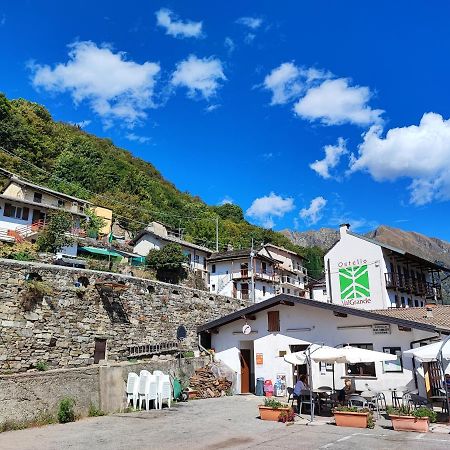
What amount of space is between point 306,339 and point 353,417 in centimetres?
679

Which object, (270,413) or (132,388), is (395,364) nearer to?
(270,413)

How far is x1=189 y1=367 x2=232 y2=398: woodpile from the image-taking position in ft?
62.3

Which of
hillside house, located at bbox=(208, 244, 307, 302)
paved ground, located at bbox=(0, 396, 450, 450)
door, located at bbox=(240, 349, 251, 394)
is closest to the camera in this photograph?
paved ground, located at bbox=(0, 396, 450, 450)

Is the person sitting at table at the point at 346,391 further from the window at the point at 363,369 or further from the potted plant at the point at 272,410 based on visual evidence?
the potted plant at the point at 272,410

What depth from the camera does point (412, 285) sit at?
34.8 meters

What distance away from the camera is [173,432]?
11.1 metres

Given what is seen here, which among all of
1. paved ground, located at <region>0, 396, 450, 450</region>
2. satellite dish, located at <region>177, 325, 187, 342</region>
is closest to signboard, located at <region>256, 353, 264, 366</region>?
satellite dish, located at <region>177, 325, 187, 342</region>

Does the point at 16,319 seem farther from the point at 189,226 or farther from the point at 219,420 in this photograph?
the point at 189,226

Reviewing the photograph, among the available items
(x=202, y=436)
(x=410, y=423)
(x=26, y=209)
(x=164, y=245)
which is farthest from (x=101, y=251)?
(x=410, y=423)

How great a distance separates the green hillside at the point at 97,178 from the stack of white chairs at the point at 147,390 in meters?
35.4

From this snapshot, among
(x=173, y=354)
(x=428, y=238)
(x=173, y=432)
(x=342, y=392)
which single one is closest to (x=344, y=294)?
(x=173, y=354)

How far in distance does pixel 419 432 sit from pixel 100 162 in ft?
187

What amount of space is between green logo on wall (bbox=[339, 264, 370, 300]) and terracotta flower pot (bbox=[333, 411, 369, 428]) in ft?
72.7

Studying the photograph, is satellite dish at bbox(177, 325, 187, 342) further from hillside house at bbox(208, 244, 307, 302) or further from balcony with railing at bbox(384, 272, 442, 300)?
hillside house at bbox(208, 244, 307, 302)
